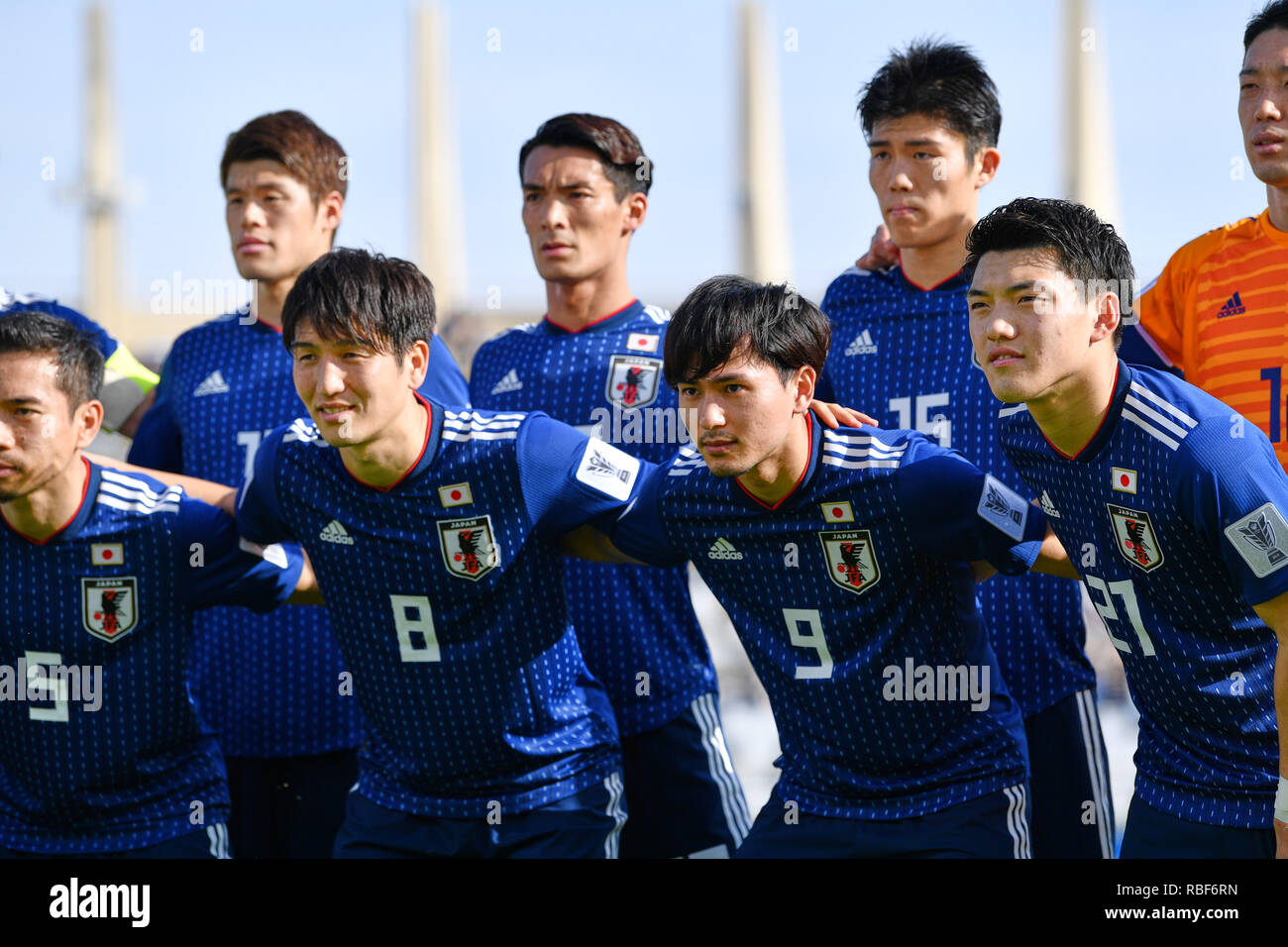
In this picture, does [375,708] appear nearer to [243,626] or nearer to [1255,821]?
[243,626]

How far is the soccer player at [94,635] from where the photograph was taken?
171 inches

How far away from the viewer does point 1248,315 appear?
13.5 ft

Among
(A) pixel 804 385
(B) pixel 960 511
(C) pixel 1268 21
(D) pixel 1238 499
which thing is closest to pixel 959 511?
(B) pixel 960 511

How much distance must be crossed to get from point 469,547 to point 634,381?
106 cm

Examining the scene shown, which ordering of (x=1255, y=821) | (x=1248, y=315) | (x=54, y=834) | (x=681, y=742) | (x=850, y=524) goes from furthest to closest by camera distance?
(x=681, y=742)
(x=54, y=834)
(x=1248, y=315)
(x=850, y=524)
(x=1255, y=821)

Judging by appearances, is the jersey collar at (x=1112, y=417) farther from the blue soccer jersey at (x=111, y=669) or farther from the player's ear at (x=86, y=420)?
the player's ear at (x=86, y=420)

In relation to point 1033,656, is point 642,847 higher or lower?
lower

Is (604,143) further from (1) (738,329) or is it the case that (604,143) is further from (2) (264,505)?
(2) (264,505)

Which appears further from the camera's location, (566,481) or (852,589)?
(566,481)

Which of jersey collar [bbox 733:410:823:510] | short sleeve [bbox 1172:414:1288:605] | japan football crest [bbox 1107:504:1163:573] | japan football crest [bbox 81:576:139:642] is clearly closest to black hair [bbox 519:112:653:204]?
jersey collar [bbox 733:410:823:510]

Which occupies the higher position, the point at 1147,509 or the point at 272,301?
the point at 272,301

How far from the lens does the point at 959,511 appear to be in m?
3.74

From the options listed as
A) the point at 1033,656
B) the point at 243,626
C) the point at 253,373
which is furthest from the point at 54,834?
the point at 1033,656

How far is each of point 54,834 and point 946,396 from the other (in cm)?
300
